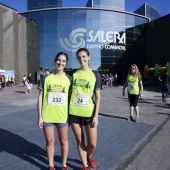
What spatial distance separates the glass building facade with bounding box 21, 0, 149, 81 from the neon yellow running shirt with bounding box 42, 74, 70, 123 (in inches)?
1491

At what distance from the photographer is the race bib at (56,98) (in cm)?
370

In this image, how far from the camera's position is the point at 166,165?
15.4ft

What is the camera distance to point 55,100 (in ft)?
12.2

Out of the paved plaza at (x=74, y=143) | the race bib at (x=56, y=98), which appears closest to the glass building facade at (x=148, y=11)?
the paved plaza at (x=74, y=143)

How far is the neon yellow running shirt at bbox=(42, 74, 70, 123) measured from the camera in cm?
371

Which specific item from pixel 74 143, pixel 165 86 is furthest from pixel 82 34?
pixel 74 143

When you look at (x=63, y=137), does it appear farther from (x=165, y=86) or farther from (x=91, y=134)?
(x=165, y=86)

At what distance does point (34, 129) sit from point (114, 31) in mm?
37986

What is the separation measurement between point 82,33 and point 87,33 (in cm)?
78

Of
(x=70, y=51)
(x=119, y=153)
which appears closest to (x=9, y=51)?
(x=70, y=51)

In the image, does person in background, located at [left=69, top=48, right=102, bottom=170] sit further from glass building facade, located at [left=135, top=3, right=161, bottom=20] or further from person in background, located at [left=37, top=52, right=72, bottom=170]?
glass building facade, located at [left=135, top=3, right=161, bottom=20]

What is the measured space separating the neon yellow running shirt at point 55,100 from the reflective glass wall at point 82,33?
38444 mm

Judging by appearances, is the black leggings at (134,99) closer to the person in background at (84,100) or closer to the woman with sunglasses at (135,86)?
the woman with sunglasses at (135,86)

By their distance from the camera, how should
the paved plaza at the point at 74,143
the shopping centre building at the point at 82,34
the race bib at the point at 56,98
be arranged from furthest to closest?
the shopping centre building at the point at 82,34 → the paved plaza at the point at 74,143 → the race bib at the point at 56,98
